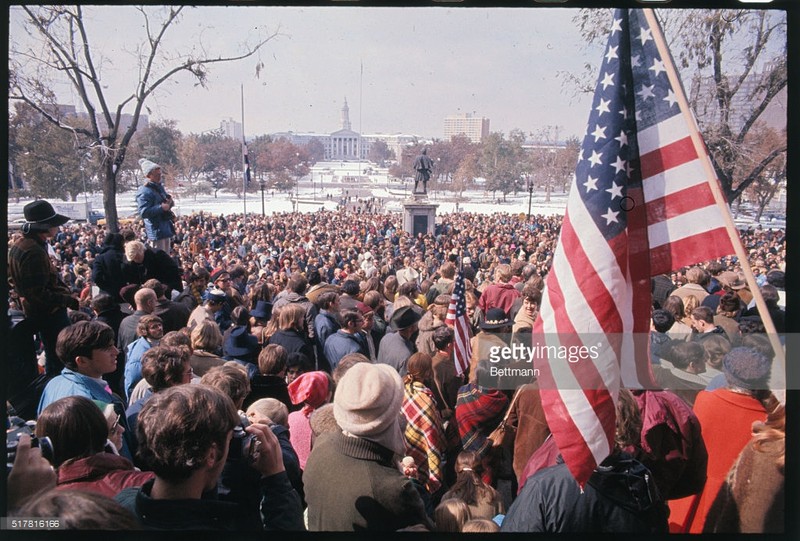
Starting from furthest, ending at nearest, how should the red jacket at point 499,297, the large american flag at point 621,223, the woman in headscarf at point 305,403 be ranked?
the red jacket at point 499,297 → the woman in headscarf at point 305,403 → the large american flag at point 621,223

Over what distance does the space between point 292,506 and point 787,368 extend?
108 inches

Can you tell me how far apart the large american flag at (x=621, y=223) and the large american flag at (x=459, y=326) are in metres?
1.29

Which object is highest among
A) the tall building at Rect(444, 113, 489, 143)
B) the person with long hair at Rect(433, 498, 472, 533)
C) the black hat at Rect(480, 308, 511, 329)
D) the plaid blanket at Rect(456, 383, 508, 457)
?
the tall building at Rect(444, 113, 489, 143)

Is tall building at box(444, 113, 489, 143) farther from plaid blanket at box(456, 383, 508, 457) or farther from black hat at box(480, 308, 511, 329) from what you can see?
plaid blanket at box(456, 383, 508, 457)

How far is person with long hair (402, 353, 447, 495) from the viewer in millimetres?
4094

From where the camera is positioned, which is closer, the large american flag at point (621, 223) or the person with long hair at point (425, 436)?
the large american flag at point (621, 223)

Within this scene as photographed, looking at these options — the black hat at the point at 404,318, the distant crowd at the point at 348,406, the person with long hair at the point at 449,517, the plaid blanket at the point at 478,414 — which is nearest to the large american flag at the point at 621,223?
the distant crowd at the point at 348,406

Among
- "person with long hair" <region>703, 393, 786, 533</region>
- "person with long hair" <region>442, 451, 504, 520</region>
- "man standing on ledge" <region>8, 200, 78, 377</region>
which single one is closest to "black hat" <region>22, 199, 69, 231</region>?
"man standing on ledge" <region>8, 200, 78, 377</region>

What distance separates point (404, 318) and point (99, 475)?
3.05m

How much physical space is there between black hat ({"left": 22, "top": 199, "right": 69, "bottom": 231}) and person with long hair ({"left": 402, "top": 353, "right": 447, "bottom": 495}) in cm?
250

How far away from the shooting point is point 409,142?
4.50 metres

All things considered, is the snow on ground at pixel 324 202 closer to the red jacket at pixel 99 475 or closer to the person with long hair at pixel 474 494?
the person with long hair at pixel 474 494

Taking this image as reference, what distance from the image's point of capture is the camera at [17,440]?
9.43 ft

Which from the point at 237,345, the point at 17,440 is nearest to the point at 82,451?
the point at 17,440
